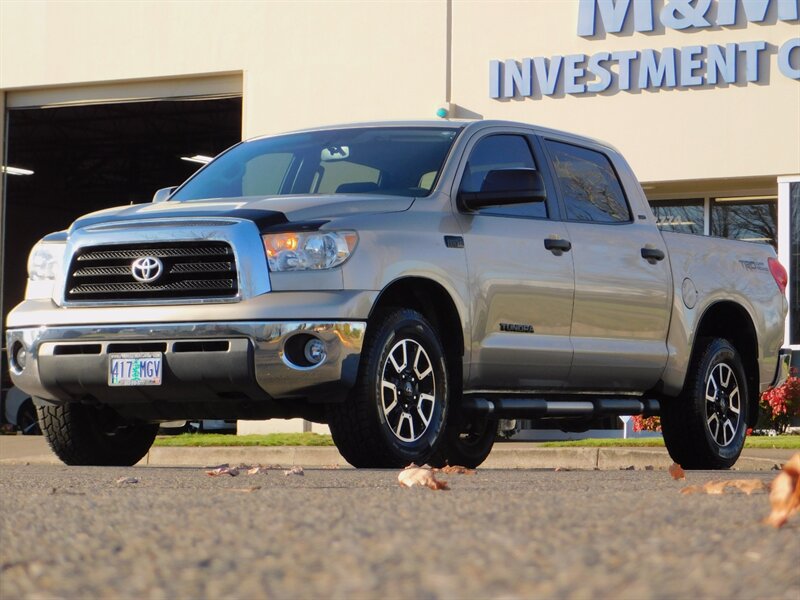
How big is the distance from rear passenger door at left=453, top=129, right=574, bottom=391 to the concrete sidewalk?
3.02 metres

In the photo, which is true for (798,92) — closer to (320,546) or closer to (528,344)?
(528,344)

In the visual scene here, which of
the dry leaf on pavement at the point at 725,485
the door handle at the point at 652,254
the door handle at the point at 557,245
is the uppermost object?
the door handle at the point at 557,245

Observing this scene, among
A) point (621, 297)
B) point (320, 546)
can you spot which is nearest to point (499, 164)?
point (621, 297)

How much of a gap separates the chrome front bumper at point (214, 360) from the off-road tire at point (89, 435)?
21.9 inches

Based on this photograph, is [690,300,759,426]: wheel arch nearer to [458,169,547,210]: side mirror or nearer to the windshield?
[458,169,547,210]: side mirror

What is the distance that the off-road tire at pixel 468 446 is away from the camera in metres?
9.53

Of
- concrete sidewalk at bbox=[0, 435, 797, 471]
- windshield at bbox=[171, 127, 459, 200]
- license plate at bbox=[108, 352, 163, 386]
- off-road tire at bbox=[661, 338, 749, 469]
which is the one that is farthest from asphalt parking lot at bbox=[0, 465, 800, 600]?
concrete sidewalk at bbox=[0, 435, 797, 471]

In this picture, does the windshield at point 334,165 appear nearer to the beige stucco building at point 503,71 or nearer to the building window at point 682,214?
the beige stucco building at point 503,71

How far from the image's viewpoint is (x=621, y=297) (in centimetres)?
891

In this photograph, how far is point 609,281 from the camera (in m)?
8.82

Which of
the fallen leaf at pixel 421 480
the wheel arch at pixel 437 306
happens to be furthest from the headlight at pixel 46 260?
the fallen leaf at pixel 421 480

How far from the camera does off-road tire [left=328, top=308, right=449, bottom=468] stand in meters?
7.22

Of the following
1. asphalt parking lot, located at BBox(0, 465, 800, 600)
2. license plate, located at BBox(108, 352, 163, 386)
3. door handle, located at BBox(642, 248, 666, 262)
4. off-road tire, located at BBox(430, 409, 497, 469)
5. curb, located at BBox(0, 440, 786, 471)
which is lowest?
curb, located at BBox(0, 440, 786, 471)

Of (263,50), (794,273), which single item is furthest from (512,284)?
(263,50)
